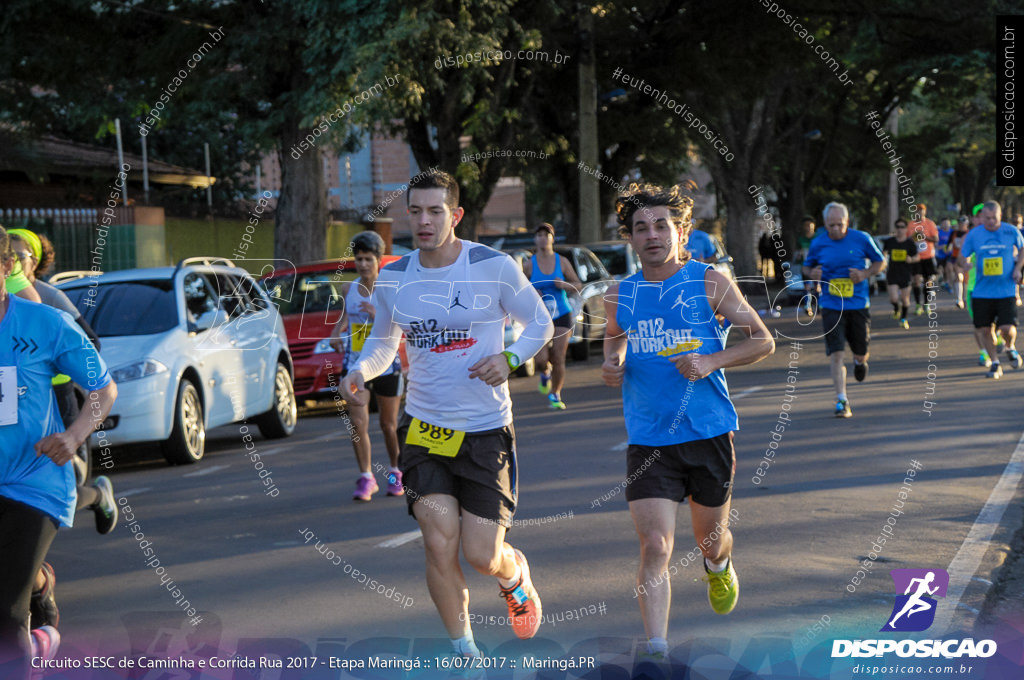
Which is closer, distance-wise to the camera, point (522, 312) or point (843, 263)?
point (522, 312)

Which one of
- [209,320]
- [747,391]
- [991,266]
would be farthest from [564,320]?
[991,266]

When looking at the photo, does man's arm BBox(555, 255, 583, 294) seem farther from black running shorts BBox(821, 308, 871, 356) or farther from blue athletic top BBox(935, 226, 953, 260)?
blue athletic top BBox(935, 226, 953, 260)

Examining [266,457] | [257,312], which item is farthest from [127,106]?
[266,457]

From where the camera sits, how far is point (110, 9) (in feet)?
60.1

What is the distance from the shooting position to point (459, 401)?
5.16 m

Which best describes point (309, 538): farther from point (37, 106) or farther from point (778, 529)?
point (37, 106)

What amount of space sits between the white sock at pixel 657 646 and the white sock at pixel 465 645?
700 mm

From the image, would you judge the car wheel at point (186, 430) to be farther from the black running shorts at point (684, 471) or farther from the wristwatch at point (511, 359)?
the black running shorts at point (684, 471)

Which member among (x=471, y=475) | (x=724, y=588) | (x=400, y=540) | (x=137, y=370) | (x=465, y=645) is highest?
(x=471, y=475)

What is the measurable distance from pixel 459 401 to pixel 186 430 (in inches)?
256

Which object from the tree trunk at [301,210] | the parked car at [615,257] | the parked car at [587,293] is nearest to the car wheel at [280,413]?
the parked car at [587,293]

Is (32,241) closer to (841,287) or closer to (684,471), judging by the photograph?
(684,471)

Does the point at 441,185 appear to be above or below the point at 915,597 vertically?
above

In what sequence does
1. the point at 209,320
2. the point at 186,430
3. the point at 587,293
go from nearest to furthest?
the point at 186,430
the point at 209,320
the point at 587,293
